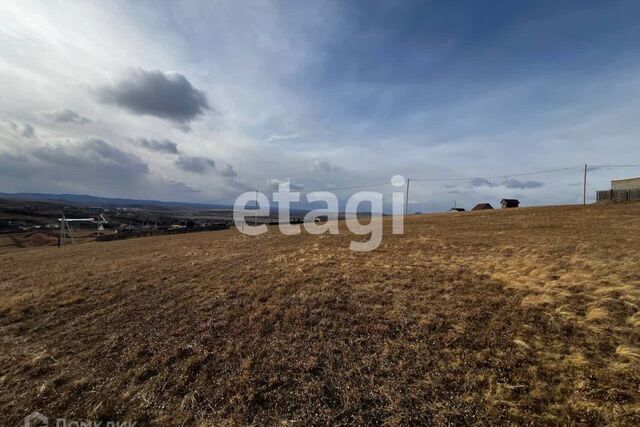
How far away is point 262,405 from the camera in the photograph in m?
5.21

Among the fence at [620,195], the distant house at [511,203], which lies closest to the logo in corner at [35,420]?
the fence at [620,195]

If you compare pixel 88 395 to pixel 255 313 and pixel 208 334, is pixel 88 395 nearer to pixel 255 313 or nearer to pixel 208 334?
pixel 208 334

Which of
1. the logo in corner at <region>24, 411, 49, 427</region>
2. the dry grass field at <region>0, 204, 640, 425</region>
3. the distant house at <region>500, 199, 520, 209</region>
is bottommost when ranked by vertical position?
the logo in corner at <region>24, 411, 49, 427</region>

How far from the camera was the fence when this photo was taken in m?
41.1

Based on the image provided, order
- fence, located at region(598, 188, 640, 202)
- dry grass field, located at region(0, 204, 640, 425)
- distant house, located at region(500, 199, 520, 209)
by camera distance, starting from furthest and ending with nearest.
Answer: distant house, located at region(500, 199, 520, 209) < fence, located at region(598, 188, 640, 202) < dry grass field, located at region(0, 204, 640, 425)

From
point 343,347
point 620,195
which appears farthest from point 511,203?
point 343,347

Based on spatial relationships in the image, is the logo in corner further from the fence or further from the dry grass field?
the fence

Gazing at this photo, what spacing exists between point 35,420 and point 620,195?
203 feet

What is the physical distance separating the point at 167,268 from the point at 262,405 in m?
12.8

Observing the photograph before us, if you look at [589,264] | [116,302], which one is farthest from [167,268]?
[589,264]

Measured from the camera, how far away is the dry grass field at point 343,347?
4.99 m

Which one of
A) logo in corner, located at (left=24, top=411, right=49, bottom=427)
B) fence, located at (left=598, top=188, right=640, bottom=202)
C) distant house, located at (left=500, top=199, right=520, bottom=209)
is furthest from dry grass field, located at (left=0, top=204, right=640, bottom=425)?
distant house, located at (left=500, top=199, right=520, bottom=209)

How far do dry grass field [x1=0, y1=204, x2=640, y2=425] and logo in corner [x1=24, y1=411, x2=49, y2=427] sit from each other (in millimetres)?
128

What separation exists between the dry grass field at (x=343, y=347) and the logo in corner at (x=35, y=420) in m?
0.13
